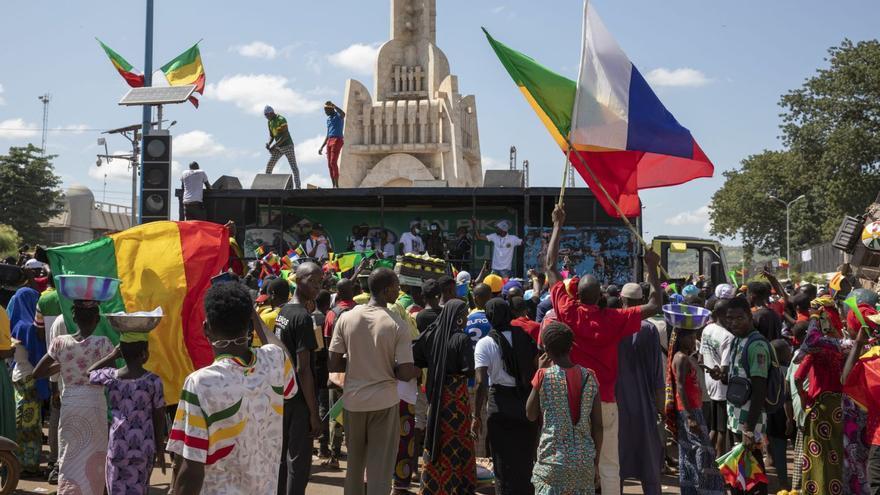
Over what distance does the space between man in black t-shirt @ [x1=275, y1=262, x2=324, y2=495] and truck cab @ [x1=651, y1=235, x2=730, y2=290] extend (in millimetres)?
13176

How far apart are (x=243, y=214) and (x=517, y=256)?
5613mm

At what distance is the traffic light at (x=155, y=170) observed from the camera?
44.7 feet

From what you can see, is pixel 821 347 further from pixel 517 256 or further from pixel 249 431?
pixel 517 256

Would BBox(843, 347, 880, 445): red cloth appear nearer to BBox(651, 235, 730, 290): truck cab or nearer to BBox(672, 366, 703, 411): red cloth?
BBox(672, 366, 703, 411): red cloth

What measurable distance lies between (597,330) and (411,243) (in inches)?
512

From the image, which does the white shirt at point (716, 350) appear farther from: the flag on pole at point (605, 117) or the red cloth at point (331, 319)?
the red cloth at point (331, 319)

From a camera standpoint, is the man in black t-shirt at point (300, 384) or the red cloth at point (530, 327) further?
the red cloth at point (530, 327)

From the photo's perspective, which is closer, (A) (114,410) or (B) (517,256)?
(A) (114,410)

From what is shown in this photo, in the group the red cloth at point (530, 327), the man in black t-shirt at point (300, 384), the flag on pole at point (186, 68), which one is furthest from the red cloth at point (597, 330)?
the flag on pole at point (186, 68)

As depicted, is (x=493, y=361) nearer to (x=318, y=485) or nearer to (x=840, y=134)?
(x=318, y=485)

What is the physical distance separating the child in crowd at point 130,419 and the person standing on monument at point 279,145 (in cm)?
1493

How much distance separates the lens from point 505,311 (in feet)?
21.6

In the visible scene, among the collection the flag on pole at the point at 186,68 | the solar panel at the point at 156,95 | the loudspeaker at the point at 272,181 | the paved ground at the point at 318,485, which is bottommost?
the paved ground at the point at 318,485

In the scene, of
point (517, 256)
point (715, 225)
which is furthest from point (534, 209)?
point (715, 225)
